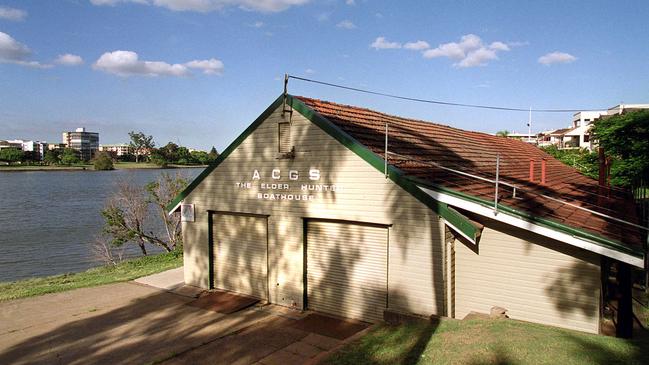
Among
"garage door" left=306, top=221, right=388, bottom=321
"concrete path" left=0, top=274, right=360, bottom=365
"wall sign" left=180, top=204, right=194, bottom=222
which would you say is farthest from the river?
"garage door" left=306, top=221, right=388, bottom=321

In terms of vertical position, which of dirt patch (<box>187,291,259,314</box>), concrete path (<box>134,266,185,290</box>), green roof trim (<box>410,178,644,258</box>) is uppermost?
green roof trim (<box>410,178,644,258</box>)

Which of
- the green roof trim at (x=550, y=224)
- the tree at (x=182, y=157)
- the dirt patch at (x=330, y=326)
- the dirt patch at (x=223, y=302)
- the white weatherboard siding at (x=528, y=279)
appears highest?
the tree at (x=182, y=157)

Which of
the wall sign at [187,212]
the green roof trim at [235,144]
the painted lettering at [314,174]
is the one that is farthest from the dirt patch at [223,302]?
the painted lettering at [314,174]

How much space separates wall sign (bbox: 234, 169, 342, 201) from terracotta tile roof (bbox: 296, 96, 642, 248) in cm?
139

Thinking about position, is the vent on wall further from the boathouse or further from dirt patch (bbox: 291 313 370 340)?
dirt patch (bbox: 291 313 370 340)

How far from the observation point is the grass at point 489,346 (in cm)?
597

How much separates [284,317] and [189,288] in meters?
4.20

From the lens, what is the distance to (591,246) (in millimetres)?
7594

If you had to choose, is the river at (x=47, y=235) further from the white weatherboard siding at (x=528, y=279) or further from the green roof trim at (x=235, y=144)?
the white weatherboard siding at (x=528, y=279)

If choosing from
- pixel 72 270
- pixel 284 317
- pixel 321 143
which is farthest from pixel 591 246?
pixel 72 270

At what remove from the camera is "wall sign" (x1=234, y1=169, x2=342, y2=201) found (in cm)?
1084

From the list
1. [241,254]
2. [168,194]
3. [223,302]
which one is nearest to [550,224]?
[241,254]

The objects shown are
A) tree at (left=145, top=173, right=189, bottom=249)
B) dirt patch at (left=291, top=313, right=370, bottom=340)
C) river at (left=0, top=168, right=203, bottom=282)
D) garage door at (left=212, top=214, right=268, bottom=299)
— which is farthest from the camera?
tree at (left=145, top=173, right=189, bottom=249)

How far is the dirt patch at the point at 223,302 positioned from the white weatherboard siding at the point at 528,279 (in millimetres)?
5510
